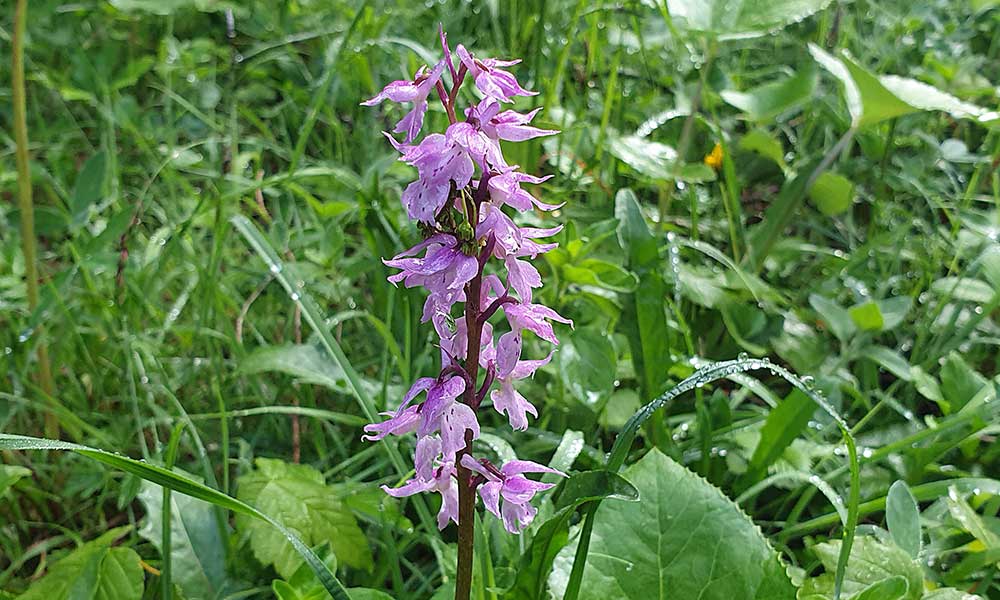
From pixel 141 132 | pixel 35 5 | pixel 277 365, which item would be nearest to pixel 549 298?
pixel 277 365

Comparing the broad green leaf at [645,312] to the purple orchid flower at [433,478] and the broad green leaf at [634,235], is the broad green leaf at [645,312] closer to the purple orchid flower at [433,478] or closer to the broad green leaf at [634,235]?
the broad green leaf at [634,235]

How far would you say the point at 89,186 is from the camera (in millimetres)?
2047

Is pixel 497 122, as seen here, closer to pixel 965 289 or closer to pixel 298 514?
pixel 298 514

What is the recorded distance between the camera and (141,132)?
2.87m

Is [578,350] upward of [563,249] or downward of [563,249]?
downward

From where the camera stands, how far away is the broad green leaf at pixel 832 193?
2.27m

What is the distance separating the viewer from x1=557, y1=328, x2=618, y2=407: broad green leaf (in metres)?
1.49

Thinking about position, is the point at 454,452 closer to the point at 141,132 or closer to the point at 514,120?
the point at 514,120

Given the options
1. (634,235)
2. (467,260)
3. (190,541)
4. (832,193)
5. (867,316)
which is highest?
(467,260)

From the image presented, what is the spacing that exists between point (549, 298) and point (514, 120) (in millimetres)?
888

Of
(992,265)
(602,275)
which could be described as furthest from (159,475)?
(992,265)

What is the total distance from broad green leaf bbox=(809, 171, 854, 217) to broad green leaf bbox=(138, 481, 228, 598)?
1.63m

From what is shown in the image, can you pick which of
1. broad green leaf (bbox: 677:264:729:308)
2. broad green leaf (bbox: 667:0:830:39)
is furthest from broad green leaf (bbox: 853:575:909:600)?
broad green leaf (bbox: 667:0:830:39)

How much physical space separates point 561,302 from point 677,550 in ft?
1.98
